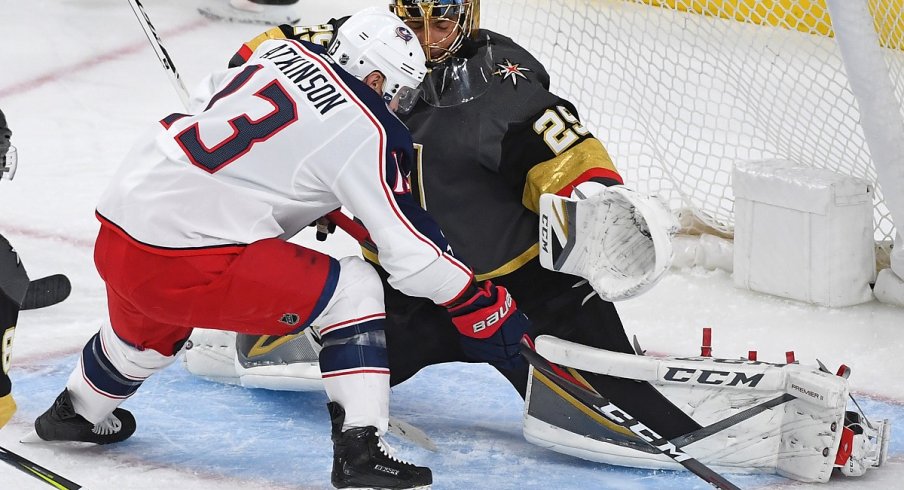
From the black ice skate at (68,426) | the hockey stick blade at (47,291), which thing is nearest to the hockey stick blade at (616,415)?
the black ice skate at (68,426)

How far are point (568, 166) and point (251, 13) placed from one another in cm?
363

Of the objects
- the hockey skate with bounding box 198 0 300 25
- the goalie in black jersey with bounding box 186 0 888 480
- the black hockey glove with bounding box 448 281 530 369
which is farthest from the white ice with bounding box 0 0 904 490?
the hockey skate with bounding box 198 0 300 25

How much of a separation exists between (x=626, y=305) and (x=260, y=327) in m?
1.35

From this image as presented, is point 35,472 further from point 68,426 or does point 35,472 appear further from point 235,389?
point 235,389

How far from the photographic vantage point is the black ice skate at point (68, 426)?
250 centimetres

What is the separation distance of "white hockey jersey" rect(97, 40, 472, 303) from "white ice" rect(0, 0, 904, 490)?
1.51 ft

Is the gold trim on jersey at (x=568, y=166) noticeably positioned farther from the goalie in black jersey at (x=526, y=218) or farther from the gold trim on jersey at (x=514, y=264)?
the gold trim on jersey at (x=514, y=264)

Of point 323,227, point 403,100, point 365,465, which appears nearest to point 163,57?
point 323,227

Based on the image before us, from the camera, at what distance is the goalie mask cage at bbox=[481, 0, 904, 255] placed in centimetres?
365

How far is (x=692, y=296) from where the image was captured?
343 cm

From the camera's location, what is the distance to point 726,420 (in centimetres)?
249

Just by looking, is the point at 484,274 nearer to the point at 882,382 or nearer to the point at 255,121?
the point at 255,121

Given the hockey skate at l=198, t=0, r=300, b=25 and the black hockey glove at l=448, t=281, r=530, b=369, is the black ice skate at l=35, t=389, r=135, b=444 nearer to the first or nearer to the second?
the black hockey glove at l=448, t=281, r=530, b=369

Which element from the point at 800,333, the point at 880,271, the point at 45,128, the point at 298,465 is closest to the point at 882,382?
the point at 800,333
